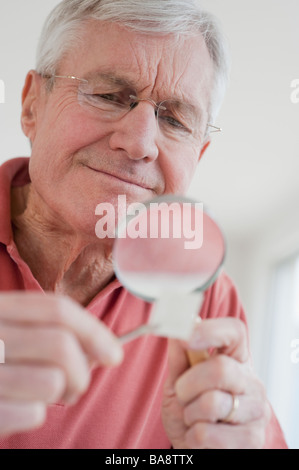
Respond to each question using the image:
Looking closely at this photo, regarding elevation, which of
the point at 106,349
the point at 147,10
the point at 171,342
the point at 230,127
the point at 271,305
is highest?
the point at 147,10

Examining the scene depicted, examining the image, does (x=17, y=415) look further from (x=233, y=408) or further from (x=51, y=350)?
(x=233, y=408)

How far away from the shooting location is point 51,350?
2.16ft

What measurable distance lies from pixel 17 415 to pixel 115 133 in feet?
2.56

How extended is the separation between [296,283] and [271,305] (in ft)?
2.08

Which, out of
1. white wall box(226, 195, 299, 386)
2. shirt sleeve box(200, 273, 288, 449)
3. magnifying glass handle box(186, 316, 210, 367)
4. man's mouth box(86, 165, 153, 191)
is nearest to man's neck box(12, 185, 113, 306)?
man's mouth box(86, 165, 153, 191)

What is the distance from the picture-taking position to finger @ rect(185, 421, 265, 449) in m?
0.90

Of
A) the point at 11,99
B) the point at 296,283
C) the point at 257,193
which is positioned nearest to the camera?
the point at 11,99

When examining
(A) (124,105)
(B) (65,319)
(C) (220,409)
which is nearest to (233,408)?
(C) (220,409)

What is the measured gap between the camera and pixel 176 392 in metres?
0.93

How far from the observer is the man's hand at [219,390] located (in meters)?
0.88

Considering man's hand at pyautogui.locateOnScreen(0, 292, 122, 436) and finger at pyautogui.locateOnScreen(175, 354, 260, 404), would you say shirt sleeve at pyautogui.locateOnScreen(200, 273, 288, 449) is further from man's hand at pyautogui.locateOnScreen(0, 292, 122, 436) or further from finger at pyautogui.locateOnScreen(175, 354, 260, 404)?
man's hand at pyautogui.locateOnScreen(0, 292, 122, 436)

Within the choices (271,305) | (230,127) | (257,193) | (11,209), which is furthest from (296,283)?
(11,209)

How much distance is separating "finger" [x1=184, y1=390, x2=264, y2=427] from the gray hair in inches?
33.3

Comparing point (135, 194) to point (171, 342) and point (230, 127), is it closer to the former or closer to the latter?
point (171, 342)
